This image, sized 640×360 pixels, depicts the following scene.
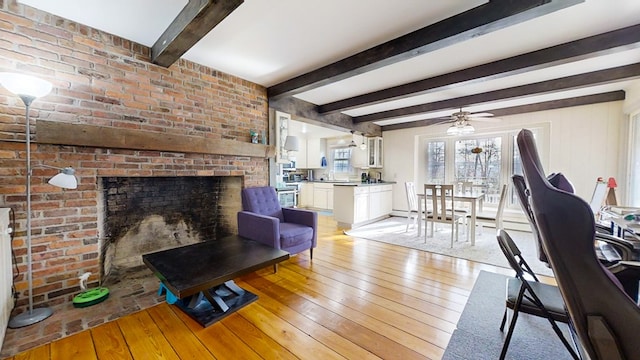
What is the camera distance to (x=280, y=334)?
1.79 meters

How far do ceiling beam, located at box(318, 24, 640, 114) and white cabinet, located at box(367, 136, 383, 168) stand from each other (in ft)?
8.46

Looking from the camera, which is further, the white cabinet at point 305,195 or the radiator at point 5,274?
the white cabinet at point 305,195

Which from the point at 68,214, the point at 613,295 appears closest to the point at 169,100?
the point at 68,214

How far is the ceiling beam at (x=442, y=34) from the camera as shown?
5.62 feet

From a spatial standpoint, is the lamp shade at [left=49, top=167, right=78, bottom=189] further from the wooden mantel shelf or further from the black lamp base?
the black lamp base

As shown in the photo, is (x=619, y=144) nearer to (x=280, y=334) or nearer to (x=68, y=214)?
(x=280, y=334)

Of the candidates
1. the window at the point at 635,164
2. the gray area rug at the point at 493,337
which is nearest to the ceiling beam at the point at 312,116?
the gray area rug at the point at 493,337

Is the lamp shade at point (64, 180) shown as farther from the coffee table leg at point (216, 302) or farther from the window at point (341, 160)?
the window at point (341, 160)

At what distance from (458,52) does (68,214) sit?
418 centimetres

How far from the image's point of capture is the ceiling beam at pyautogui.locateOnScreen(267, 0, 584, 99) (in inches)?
67.4

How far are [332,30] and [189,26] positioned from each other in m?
1.23

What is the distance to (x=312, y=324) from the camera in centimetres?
190

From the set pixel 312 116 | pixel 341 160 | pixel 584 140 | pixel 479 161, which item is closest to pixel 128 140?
pixel 312 116

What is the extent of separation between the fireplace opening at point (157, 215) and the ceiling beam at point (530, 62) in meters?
2.91
